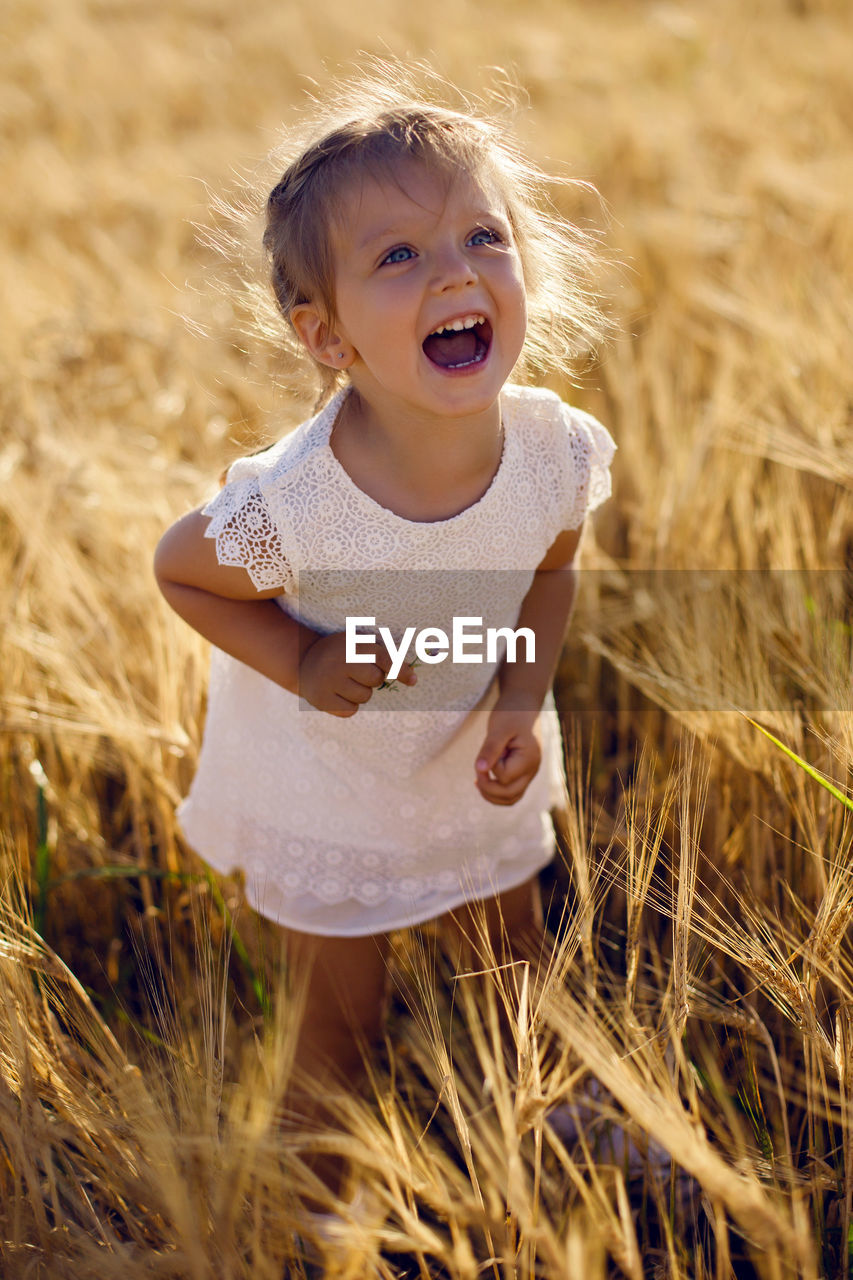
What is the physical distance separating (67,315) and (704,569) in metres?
2.02

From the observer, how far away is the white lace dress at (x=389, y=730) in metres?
1.20

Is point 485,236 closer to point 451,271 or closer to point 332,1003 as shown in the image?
point 451,271

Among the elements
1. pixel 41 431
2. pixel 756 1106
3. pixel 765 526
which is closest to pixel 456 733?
pixel 756 1106

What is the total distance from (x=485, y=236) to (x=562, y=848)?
97cm

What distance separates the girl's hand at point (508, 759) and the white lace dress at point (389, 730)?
10 centimetres

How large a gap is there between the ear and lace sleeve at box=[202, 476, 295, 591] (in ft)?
0.54

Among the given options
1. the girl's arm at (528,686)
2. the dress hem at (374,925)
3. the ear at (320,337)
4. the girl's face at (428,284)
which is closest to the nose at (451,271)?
the girl's face at (428,284)

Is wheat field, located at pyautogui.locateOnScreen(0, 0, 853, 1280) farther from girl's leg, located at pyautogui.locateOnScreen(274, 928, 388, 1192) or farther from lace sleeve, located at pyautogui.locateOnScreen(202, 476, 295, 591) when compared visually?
lace sleeve, located at pyautogui.locateOnScreen(202, 476, 295, 591)

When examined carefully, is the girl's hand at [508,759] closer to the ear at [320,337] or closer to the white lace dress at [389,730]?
the white lace dress at [389,730]

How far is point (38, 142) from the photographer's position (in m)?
5.36

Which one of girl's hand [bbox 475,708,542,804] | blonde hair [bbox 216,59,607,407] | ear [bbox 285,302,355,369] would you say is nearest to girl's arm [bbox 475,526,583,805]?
girl's hand [bbox 475,708,542,804]

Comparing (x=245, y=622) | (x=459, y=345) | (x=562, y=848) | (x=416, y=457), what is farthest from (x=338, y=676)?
(x=562, y=848)

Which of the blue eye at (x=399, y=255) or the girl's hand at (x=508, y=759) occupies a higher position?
the blue eye at (x=399, y=255)

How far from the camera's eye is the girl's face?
3.41ft
